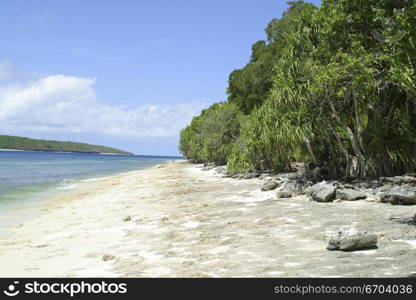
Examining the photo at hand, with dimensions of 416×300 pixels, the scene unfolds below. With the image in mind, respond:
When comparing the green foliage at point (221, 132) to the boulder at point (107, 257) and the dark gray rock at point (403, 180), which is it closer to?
→ the dark gray rock at point (403, 180)

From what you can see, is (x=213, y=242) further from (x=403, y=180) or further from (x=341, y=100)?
(x=341, y=100)

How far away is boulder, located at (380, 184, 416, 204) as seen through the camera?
490 inches

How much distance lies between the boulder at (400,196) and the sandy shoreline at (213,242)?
37cm

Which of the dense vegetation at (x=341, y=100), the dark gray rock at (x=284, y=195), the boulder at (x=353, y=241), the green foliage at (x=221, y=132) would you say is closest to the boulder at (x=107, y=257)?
the boulder at (x=353, y=241)

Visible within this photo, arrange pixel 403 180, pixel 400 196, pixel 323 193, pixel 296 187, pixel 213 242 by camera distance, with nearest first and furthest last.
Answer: pixel 213 242
pixel 400 196
pixel 323 193
pixel 403 180
pixel 296 187

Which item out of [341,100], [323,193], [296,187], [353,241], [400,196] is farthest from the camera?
[341,100]

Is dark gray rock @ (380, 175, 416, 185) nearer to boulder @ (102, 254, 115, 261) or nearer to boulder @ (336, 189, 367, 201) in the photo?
boulder @ (336, 189, 367, 201)

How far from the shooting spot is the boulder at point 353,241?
7.81 m

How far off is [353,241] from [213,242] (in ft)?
10.4

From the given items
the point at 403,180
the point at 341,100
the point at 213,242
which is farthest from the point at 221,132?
the point at 213,242

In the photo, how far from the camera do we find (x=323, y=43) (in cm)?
1834

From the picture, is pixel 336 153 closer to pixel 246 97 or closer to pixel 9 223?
pixel 9 223

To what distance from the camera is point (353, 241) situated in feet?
25.7

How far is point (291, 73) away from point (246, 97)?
87.5 feet
